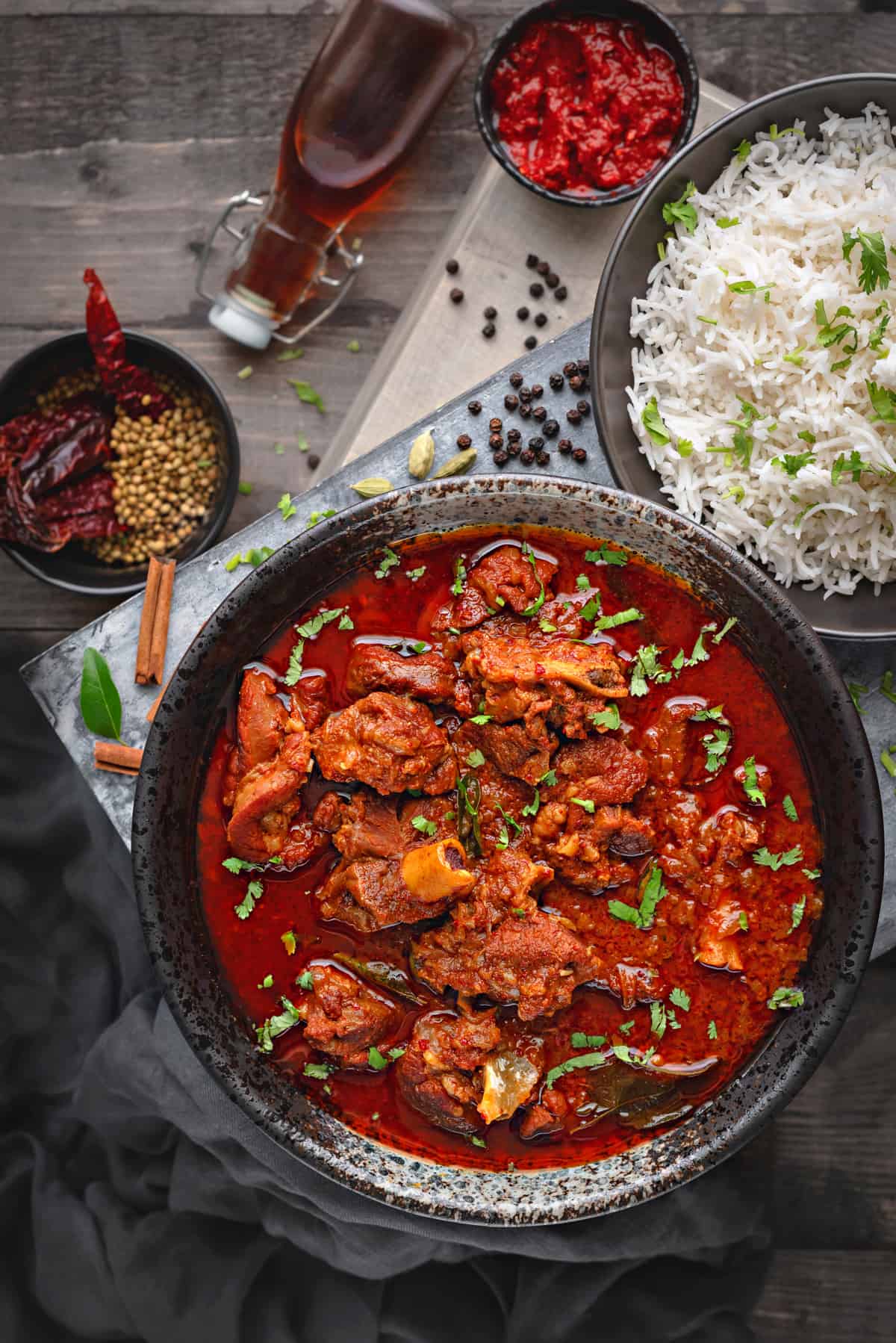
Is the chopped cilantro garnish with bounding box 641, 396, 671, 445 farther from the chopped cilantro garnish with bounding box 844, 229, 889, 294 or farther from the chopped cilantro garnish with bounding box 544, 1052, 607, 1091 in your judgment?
the chopped cilantro garnish with bounding box 544, 1052, 607, 1091

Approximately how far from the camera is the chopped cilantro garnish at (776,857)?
3197 millimetres

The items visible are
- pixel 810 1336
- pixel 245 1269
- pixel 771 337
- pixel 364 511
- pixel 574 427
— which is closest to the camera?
pixel 364 511

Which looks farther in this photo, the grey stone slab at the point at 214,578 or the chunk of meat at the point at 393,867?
the grey stone slab at the point at 214,578

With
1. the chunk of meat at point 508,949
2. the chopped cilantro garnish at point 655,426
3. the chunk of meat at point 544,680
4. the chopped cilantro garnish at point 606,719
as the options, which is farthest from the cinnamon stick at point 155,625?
the chopped cilantro garnish at point 655,426

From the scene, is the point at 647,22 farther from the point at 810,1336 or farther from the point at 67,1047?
the point at 810,1336

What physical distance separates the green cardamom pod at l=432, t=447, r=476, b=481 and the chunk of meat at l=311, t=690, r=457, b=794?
37.9 inches

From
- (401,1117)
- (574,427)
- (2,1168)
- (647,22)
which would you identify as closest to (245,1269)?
(2,1168)

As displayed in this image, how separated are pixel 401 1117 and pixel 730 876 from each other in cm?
→ 123

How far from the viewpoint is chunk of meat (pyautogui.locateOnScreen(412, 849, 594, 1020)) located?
3.06 meters

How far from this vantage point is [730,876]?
3.18 meters

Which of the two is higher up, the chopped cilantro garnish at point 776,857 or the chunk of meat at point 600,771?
the chunk of meat at point 600,771

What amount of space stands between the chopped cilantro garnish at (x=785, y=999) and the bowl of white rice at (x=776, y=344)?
108cm

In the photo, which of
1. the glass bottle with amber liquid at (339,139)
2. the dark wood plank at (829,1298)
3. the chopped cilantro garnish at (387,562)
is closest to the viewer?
the chopped cilantro garnish at (387,562)

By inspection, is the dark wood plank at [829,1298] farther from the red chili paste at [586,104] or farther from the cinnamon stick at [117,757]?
the red chili paste at [586,104]
